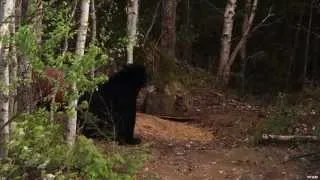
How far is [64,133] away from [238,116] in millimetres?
6684

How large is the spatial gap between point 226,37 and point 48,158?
12.9 meters

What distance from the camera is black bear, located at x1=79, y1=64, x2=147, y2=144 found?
996 centimetres

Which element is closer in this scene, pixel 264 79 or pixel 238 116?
pixel 238 116

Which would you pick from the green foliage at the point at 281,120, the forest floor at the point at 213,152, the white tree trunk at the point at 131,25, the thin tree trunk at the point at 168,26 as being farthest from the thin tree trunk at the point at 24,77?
the thin tree trunk at the point at 168,26

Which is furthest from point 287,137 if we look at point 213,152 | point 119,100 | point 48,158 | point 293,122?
point 48,158

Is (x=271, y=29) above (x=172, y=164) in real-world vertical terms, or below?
above

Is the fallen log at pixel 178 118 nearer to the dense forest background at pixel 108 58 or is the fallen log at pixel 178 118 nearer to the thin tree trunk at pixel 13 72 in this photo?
the dense forest background at pixel 108 58

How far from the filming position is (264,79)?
24203 millimetres

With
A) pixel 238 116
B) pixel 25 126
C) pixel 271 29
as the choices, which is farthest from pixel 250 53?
pixel 25 126

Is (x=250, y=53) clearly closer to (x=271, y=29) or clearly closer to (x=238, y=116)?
(x=271, y=29)

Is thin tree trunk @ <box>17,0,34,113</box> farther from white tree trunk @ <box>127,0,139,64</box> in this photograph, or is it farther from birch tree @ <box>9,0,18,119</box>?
white tree trunk @ <box>127,0,139,64</box>

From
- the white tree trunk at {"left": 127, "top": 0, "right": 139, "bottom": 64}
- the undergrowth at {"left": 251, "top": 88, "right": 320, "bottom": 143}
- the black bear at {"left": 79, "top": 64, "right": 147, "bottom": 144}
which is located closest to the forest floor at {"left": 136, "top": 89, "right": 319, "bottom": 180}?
the undergrowth at {"left": 251, "top": 88, "right": 320, "bottom": 143}

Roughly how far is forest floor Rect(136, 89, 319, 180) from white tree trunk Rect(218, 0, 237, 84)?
4382 millimetres

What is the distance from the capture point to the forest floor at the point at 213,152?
8.86 meters
